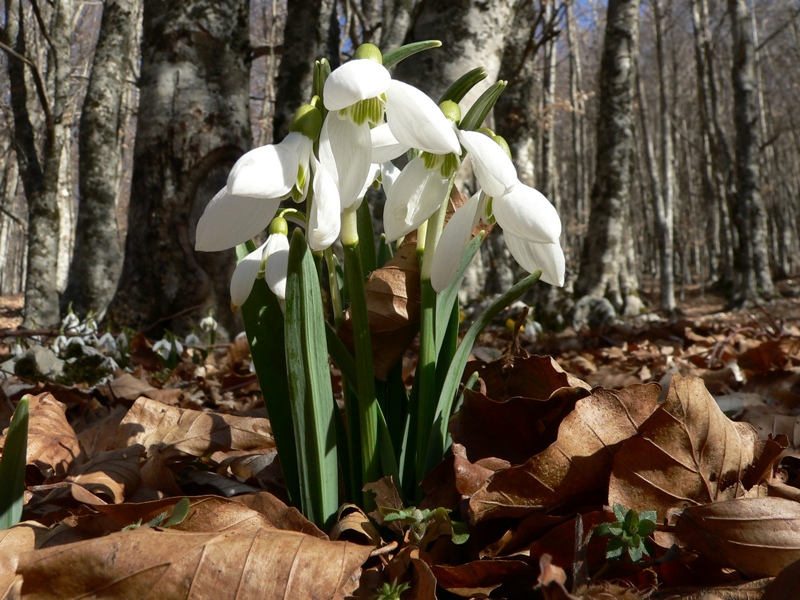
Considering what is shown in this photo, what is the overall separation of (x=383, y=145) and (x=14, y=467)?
28.2 inches

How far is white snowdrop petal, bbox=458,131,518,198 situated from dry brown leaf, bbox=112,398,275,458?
0.85 meters

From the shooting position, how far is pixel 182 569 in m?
0.74

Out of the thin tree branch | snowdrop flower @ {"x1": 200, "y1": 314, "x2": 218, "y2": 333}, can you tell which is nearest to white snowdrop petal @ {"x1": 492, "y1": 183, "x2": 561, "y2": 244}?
snowdrop flower @ {"x1": 200, "y1": 314, "x2": 218, "y2": 333}

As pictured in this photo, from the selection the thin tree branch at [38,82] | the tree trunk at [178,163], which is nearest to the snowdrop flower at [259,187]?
the tree trunk at [178,163]

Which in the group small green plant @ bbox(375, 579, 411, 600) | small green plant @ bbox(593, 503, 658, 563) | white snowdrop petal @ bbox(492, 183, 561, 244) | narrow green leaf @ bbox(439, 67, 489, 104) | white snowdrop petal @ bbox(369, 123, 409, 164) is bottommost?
small green plant @ bbox(375, 579, 411, 600)

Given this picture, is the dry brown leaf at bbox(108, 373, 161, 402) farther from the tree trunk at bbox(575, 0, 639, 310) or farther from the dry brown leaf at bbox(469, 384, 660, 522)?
the tree trunk at bbox(575, 0, 639, 310)

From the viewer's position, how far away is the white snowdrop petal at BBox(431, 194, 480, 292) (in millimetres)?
945

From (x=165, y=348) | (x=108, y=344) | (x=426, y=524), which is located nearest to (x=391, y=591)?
(x=426, y=524)

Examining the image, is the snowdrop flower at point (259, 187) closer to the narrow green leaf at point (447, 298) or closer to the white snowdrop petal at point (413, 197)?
the white snowdrop petal at point (413, 197)

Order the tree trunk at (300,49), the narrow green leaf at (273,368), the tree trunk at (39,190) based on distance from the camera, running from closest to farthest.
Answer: the narrow green leaf at (273,368) → the tree trunk at (300,49) → the tree trunk at (39,190)

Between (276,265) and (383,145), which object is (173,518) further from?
(383,145)

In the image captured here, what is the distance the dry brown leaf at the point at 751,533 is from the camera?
76cm

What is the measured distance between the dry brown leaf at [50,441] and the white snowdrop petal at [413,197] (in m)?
0.96

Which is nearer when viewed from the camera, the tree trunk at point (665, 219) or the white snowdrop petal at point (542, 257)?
the white snowdrop petal at point (542, 257)
